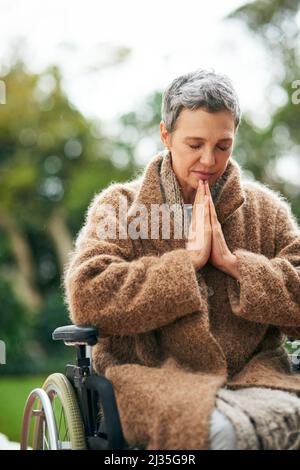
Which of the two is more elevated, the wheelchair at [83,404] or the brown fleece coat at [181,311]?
the brown fleece coat at [181,311]

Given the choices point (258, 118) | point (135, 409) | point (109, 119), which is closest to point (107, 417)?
point (135, 409)

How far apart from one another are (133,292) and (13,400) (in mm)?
6417

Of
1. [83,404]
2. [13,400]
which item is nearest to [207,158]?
[83,404]

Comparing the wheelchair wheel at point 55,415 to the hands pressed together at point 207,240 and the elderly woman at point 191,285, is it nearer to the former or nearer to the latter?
the elderly woman at point 191,285

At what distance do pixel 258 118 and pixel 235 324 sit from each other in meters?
7.19

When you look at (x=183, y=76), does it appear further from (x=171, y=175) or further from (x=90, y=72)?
(x=90, y=72)

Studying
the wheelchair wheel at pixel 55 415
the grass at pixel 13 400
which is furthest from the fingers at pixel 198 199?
the grass at pixel 13 400

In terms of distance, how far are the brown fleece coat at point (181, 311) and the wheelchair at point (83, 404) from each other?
39 mm

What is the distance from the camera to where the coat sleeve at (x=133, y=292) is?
2.11m

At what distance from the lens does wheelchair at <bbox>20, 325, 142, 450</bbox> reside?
2066 millimetres

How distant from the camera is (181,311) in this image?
6.98ft

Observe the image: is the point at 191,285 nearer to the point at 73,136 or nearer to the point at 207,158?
the point at 207,158
